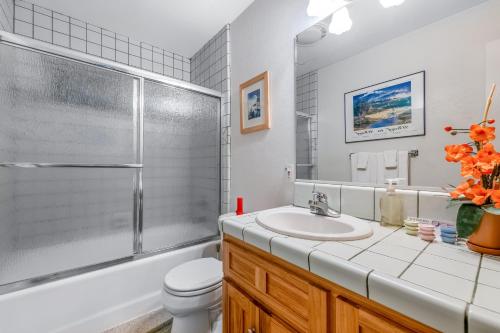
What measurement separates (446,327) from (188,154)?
1.83 metres

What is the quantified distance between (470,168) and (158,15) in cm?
223

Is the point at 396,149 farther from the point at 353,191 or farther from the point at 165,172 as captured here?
the point at 165,172

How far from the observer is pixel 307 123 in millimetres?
1271

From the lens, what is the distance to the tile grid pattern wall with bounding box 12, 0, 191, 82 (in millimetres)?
1700

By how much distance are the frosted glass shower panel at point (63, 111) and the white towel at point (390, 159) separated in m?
1.58

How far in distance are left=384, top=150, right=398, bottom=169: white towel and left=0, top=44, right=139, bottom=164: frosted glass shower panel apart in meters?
1.58

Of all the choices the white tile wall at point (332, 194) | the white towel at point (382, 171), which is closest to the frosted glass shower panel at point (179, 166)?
the white tile wall at point (332, 194)

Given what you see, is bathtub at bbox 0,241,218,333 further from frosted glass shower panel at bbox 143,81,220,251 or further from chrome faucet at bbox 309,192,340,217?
chrome faucet at bbox 309,192,340,217

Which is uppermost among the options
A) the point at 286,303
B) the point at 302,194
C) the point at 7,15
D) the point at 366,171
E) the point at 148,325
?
the point at 7,15

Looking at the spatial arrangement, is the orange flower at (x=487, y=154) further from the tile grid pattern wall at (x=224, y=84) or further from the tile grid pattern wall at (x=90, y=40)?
the tile grid pattern wall at (x=90, y=40)

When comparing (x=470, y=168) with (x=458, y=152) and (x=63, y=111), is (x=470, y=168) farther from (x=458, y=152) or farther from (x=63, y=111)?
(x=63, y=111)

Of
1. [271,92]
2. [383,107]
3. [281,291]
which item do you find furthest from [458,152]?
[271,92]

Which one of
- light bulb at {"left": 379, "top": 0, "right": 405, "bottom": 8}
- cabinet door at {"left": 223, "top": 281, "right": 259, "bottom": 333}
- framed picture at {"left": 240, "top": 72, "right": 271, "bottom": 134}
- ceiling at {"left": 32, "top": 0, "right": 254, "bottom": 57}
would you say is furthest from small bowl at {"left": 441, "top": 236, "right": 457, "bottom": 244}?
Answer: ceiling at {"left": 32, "top": 0, "right": 254, "bottom": 57}

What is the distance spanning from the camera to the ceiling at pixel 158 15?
168 cm
